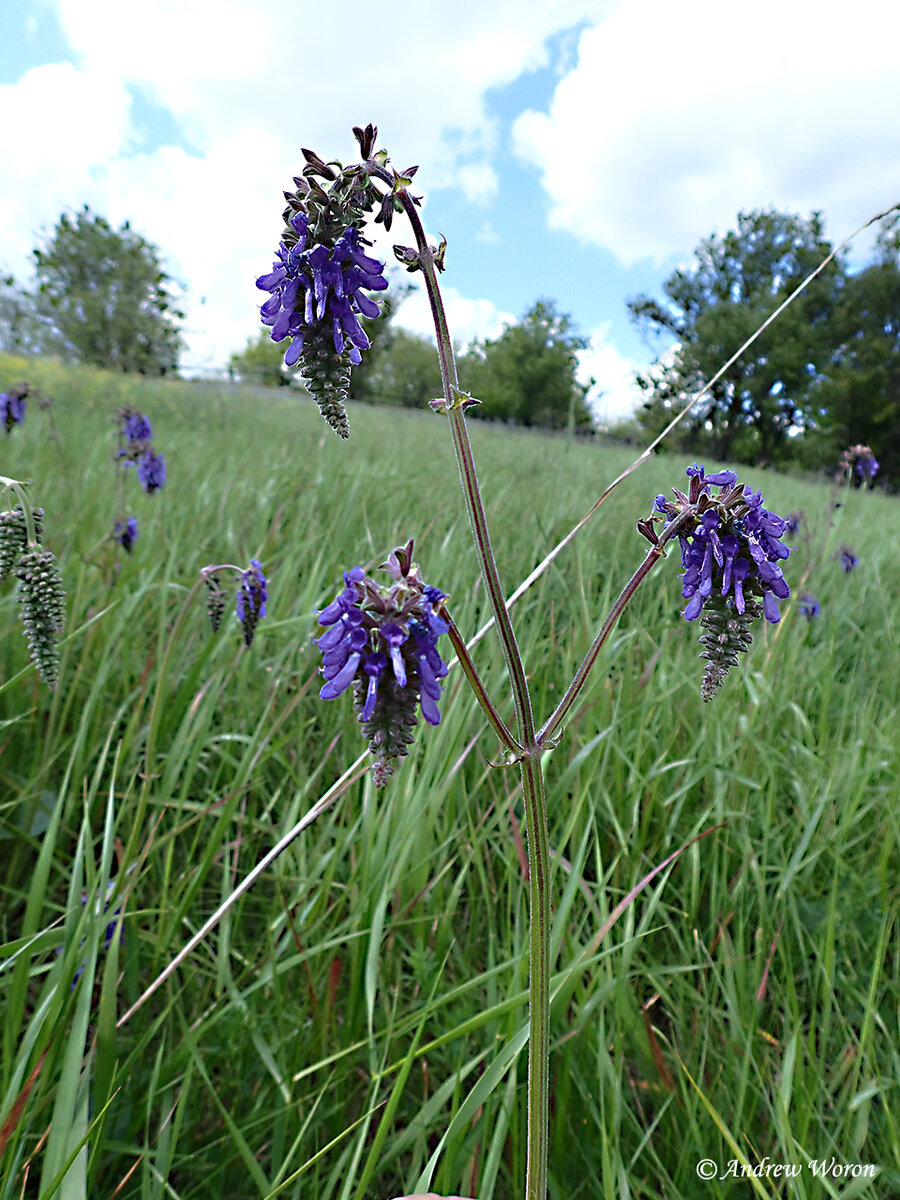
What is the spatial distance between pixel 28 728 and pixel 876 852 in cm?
298

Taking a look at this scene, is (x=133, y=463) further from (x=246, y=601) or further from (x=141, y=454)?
(x=246, y=601)

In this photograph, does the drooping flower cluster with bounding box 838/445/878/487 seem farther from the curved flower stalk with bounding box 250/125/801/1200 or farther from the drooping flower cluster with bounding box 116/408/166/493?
the curved flower stalk with bounding box 250/125/801/1200

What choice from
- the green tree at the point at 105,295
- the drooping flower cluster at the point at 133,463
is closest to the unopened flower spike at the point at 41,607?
the drooping flower cluster at the point at 133,463

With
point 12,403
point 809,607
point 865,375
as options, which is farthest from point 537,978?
point 865,375

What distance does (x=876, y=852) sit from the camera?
2.61 metres

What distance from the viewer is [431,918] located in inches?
71.9

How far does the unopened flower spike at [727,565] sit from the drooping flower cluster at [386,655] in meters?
0.41

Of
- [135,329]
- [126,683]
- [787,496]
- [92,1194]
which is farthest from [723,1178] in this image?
[135,329]

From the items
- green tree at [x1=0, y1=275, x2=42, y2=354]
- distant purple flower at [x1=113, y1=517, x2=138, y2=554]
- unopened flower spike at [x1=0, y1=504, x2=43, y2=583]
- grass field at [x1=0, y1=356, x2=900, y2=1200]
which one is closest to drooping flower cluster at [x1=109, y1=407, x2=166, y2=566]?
distant purple flower at [x1=113, y1=517, x2=138, y2=554]

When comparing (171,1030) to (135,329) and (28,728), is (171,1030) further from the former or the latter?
(135,329)

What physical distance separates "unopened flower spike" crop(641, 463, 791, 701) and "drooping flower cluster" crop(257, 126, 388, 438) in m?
0.52

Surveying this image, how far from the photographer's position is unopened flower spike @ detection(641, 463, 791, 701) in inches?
44.4

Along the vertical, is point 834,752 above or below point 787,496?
below

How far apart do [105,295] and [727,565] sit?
42.1 metres
